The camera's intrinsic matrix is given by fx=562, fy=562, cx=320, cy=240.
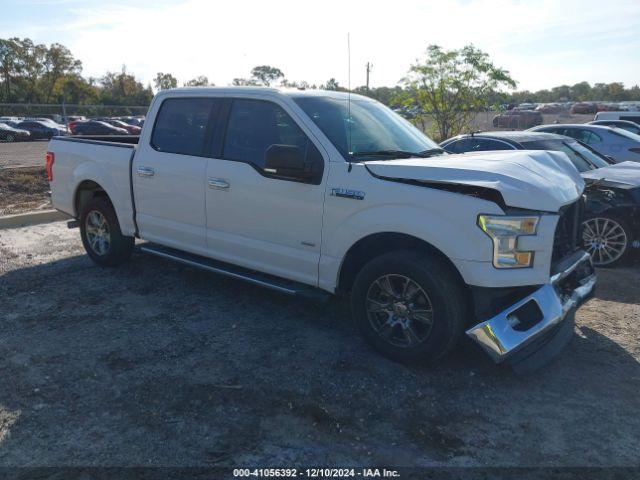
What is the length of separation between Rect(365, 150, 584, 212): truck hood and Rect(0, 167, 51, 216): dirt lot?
7.23 m

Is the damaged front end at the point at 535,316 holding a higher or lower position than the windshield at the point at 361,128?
lower

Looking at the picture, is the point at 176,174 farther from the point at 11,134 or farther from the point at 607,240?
the point at 11,134

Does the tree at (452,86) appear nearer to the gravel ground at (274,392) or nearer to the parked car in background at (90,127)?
the gravel ground at (274,392)

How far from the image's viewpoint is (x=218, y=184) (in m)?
5.01

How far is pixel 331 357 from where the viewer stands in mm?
4293

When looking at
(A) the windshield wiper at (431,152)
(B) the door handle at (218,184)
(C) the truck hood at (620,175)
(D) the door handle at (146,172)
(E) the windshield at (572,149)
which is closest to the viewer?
(A) the windshield wiper at (431,152)

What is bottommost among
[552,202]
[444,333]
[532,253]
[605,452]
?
[605,452]

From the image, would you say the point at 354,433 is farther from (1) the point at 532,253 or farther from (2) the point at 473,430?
(1) the point at 532,253

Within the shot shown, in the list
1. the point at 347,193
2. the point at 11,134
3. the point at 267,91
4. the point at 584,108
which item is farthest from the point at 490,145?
the point at 584,108

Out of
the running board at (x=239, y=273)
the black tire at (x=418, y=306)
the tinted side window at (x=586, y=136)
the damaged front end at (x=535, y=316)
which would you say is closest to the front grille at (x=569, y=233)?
the damaged front end at (x=535, y=316)

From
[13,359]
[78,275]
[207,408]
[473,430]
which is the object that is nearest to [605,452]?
[473,430]

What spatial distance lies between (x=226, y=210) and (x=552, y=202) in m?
2.70

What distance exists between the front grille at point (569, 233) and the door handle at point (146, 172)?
3.75 metres

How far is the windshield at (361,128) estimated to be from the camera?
452cm
